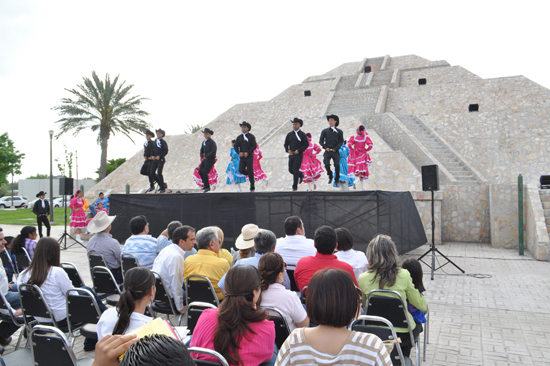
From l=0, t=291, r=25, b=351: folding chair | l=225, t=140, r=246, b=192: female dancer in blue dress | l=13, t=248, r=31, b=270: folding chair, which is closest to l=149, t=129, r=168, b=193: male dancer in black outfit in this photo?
l=225, t=140, r=246, b=192: female dancer in blue dress

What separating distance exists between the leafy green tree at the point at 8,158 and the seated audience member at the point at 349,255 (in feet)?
137

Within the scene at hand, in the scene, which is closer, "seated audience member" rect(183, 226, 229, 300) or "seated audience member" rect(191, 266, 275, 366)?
"seated audience member" rect(191, 266, 275, 366)

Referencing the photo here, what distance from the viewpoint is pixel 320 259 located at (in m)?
3.91

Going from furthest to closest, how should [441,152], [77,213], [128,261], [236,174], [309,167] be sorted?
[441,152] < [77,213] < [236,174] < [309,167] < [128,261]

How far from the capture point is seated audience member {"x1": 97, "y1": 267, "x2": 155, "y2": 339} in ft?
8.38

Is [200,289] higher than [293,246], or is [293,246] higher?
[293,246]

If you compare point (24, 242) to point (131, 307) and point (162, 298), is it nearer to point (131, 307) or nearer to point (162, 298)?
point (162, 298)

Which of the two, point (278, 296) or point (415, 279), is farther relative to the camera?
point (415, 279)

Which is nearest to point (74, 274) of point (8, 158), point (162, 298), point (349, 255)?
point (162, 298)

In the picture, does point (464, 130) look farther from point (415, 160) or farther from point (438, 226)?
point (438, 226)

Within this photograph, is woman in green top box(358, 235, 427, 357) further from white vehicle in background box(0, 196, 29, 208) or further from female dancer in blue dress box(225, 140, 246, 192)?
white vehicle in background box(0, 196, 29, 208)

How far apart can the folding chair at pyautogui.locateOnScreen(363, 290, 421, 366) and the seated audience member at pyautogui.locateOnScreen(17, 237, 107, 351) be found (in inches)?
118

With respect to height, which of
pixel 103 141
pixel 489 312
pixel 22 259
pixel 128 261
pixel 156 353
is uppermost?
pixel 103 141

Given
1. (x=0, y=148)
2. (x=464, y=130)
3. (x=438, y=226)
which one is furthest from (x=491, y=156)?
(x=0, y=148)
